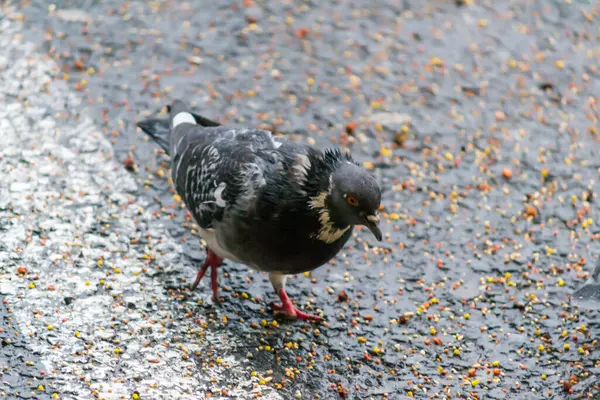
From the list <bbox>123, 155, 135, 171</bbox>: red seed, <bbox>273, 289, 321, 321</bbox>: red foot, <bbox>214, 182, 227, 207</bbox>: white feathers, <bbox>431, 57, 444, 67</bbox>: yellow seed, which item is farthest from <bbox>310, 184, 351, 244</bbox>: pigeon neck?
<bbox>431, 57, 444, 67</bbox>: yellow seed

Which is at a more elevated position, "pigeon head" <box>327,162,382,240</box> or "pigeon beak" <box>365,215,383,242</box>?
"pigeon head" <box>327,162,382,240</box>

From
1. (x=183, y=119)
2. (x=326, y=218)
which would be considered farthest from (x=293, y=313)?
(x=183, y=119)

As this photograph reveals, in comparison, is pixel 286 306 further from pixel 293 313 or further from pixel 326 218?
pixel 326 218

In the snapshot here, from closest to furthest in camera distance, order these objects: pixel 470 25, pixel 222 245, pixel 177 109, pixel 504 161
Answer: pixel 222 245, pixel 177 109, pixel 504 161, pixel 470 25

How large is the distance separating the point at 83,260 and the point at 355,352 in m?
1.66

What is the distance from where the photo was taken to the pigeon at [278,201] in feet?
13.3

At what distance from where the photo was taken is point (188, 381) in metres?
4.10

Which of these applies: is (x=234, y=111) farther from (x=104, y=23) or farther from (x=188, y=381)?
(x=188, y=381)

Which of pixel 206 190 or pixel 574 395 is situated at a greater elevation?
pixel 206 190

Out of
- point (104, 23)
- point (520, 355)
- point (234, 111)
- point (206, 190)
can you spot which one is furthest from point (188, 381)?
point (104, 23)

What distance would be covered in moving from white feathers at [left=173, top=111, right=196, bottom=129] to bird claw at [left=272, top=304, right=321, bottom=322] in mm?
1259

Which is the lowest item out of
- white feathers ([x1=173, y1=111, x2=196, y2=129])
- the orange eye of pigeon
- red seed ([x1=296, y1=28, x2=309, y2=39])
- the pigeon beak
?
red seed ([x1=296, y1=28, x2=309, y2=39])

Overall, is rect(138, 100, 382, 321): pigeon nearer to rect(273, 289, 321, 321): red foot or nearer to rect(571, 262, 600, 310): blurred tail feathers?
rect(273, 289, 321, 321): red foot

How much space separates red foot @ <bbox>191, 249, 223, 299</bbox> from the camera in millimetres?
4719
